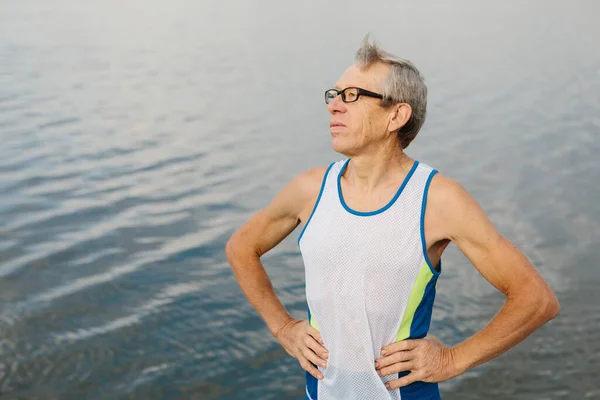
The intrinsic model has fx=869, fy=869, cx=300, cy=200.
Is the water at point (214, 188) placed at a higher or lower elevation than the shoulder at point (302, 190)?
lower

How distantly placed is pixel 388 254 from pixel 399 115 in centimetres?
55

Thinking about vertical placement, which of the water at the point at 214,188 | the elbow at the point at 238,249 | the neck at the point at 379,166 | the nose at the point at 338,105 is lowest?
the water at the point at 214,188

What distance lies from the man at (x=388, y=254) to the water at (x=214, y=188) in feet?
11.5

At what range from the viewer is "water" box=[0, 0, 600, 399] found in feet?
23.4

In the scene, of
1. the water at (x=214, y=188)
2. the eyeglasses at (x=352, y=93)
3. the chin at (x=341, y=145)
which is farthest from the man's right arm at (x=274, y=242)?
the water at (x=214, y=188)

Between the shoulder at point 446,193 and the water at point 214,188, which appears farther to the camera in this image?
the water at point 214,188

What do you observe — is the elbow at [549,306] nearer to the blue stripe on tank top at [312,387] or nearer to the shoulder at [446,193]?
the shoulder at [446,193]

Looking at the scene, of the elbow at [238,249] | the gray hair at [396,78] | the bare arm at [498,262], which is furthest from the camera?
the elbow at [238,249]

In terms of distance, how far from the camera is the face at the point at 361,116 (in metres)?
3.32

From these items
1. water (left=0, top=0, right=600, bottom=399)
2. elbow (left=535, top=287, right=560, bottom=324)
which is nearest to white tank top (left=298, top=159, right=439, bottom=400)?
elbow (left=535, top=287, right=560, bottom=324)

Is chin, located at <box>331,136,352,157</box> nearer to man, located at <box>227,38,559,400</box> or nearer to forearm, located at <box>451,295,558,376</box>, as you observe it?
man, located at <box>227,38,559,400</box>

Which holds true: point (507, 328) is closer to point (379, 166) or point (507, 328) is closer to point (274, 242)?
point (379, 166)

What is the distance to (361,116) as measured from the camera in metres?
3.35

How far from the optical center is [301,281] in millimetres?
8766
